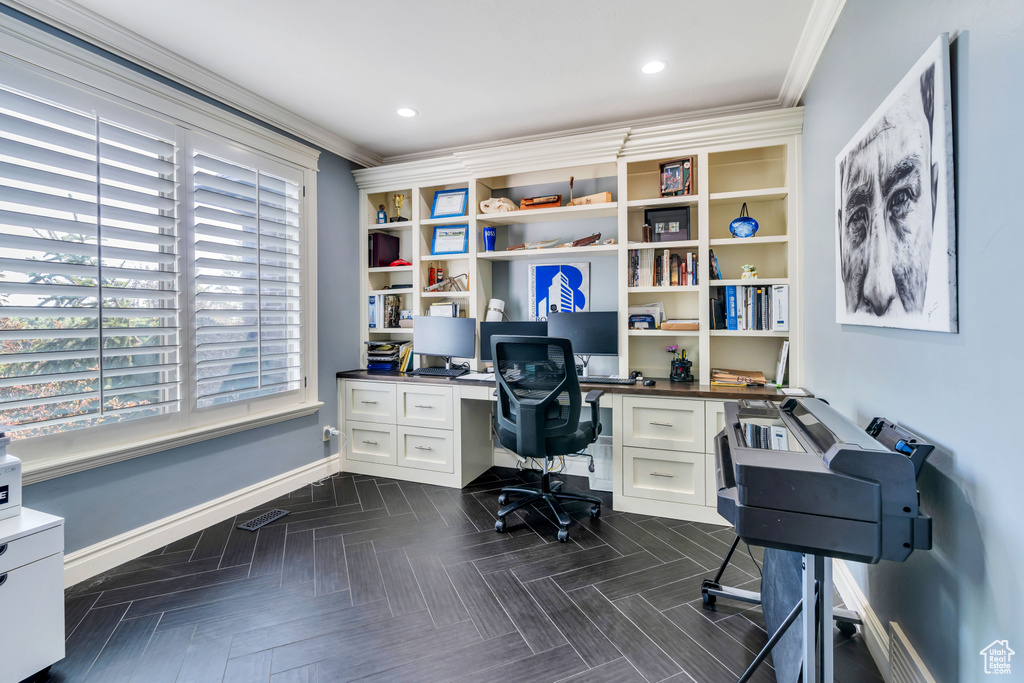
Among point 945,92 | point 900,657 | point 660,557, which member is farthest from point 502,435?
point 945,92

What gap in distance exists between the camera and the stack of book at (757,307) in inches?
111

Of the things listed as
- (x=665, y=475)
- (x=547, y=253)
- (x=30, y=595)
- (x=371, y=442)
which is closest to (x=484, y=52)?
(x=547, y=253)

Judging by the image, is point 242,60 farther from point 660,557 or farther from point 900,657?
point 900,657

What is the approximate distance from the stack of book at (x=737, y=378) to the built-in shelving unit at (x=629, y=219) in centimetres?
7

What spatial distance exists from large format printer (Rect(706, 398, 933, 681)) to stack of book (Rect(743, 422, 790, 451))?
0.02m

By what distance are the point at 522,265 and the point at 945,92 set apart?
2.80m

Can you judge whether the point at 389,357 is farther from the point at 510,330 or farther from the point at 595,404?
the point at 595,404

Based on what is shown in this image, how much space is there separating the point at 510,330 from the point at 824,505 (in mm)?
2510

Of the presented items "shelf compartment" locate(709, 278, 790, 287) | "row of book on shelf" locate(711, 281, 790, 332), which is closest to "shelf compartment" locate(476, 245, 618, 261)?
"shelf compartment" locate(709, 278, 790, 287)

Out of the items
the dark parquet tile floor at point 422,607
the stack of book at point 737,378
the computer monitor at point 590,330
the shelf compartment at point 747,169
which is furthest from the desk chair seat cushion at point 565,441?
the shelf compartment at point 747,169

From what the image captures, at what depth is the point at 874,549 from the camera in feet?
3.50

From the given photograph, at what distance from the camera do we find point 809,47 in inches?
90.7

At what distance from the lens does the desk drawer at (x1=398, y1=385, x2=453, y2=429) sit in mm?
3314

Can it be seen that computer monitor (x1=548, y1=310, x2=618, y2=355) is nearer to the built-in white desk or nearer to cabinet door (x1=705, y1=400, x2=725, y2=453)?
the built-in white desk
